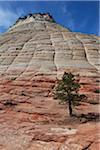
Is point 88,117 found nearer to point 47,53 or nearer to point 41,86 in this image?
point 41,86

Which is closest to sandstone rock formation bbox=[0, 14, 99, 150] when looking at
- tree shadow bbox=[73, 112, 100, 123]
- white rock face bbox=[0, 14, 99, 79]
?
white rock face bbox=[0, 14, 99, 79]

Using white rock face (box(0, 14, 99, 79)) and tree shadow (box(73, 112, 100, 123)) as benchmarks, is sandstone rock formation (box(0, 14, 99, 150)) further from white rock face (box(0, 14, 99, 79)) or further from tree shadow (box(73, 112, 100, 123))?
tree shadow (box(73, 112, 100, 123))

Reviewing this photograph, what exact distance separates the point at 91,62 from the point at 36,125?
30.3 metres

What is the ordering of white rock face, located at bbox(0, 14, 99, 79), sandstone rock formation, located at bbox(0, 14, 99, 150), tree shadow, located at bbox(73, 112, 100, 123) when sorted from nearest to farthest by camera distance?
1. sandstone rock formation, located at bbox(0, 14, 99, 150)
2. tree shadow, located at bbox(73, 112, 100, 123)
3. white rock face, located at bbox(0, 14, 99, 79)

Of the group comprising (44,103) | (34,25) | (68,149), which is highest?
(34,25)

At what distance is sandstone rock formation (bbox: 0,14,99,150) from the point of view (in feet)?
109

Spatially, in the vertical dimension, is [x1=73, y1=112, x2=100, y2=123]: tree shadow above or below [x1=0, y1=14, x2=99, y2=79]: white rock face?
below

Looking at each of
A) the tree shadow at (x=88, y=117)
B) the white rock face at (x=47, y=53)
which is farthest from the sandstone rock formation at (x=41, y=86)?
the tree shadow at (x=88, y=117)

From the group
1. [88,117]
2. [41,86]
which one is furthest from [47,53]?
[88,117]

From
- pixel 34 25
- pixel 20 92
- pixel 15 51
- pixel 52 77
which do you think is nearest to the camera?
pixel 20 92

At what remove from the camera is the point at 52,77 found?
56.6m

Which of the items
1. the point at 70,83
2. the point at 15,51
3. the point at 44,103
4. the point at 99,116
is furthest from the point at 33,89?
the point at 15,51

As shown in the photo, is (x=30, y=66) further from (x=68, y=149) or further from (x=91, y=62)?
(x=68, y=149)

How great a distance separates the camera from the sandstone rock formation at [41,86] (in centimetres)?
3312
